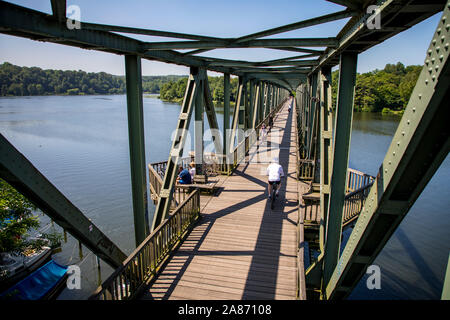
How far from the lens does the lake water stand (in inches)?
503

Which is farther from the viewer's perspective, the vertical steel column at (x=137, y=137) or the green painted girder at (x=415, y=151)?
the vertical steel column at (x=137, y=137)

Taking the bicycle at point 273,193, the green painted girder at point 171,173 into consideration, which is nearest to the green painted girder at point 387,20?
the green painted girder at point 171,173

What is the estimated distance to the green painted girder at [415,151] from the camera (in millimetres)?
2105

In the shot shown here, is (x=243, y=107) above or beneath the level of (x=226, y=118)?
above

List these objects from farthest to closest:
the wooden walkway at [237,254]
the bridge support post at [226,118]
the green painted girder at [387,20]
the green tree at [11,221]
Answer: the bridge support post at [226,118] < the green tree at [11,221] < the wooden walkway at [237,254] < the green painted girder at [387,20]

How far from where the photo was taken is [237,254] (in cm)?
640

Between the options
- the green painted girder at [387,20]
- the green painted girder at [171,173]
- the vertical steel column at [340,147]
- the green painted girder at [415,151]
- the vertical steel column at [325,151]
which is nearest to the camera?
the green painted girder at [415,151]

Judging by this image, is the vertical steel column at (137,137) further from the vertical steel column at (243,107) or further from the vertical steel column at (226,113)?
the vertical steel column at (243,107)

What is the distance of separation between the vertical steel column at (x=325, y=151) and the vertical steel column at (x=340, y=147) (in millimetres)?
1068

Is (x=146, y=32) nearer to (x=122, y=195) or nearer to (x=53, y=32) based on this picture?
(x=53, y=32)

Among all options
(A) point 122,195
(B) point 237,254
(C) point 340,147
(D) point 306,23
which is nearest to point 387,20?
(D) point 306,23

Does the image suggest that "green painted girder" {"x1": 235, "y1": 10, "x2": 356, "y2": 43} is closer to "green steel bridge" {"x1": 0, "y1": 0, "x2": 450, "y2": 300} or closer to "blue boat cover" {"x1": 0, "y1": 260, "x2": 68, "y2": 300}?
"green steel bridge" {"x1": 0, "y1": 0, "x2": 450, "y2": 300}

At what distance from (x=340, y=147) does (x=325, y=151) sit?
2.21 meters
